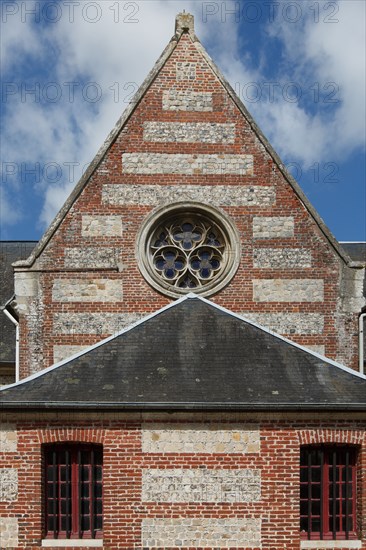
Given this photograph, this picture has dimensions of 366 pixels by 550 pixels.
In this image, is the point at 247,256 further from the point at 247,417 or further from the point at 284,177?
the point at 247,417

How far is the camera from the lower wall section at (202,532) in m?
10.5

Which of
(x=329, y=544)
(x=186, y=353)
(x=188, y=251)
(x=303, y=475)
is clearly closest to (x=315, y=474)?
(x=303, y=475)

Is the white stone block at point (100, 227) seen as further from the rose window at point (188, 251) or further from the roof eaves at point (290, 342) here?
the roof eaves at point (290, 342)

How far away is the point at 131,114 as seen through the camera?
14383mm

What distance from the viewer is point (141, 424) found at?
35.0 feet

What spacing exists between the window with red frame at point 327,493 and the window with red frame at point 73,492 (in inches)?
129

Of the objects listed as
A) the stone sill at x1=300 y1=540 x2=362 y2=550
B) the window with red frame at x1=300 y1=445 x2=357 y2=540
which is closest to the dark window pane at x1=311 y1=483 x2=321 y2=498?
the window with red frame at x1=300 y1=445 x2=357 y2=540

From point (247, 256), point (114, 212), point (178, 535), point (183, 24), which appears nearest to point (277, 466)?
point (178, 535)

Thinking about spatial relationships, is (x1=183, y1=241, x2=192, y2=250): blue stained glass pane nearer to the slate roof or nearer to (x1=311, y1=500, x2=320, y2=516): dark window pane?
the slate roof

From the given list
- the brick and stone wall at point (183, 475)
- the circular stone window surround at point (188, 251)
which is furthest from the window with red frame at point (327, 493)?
the circular stone window surround at point (188, 251)

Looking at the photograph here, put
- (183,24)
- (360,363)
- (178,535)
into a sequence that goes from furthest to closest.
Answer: (183,24)
(360,363)
(178,535)

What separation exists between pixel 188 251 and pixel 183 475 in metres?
5.20

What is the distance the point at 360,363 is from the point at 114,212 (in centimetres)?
584

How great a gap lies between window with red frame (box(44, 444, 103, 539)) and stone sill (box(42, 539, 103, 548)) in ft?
0.37
